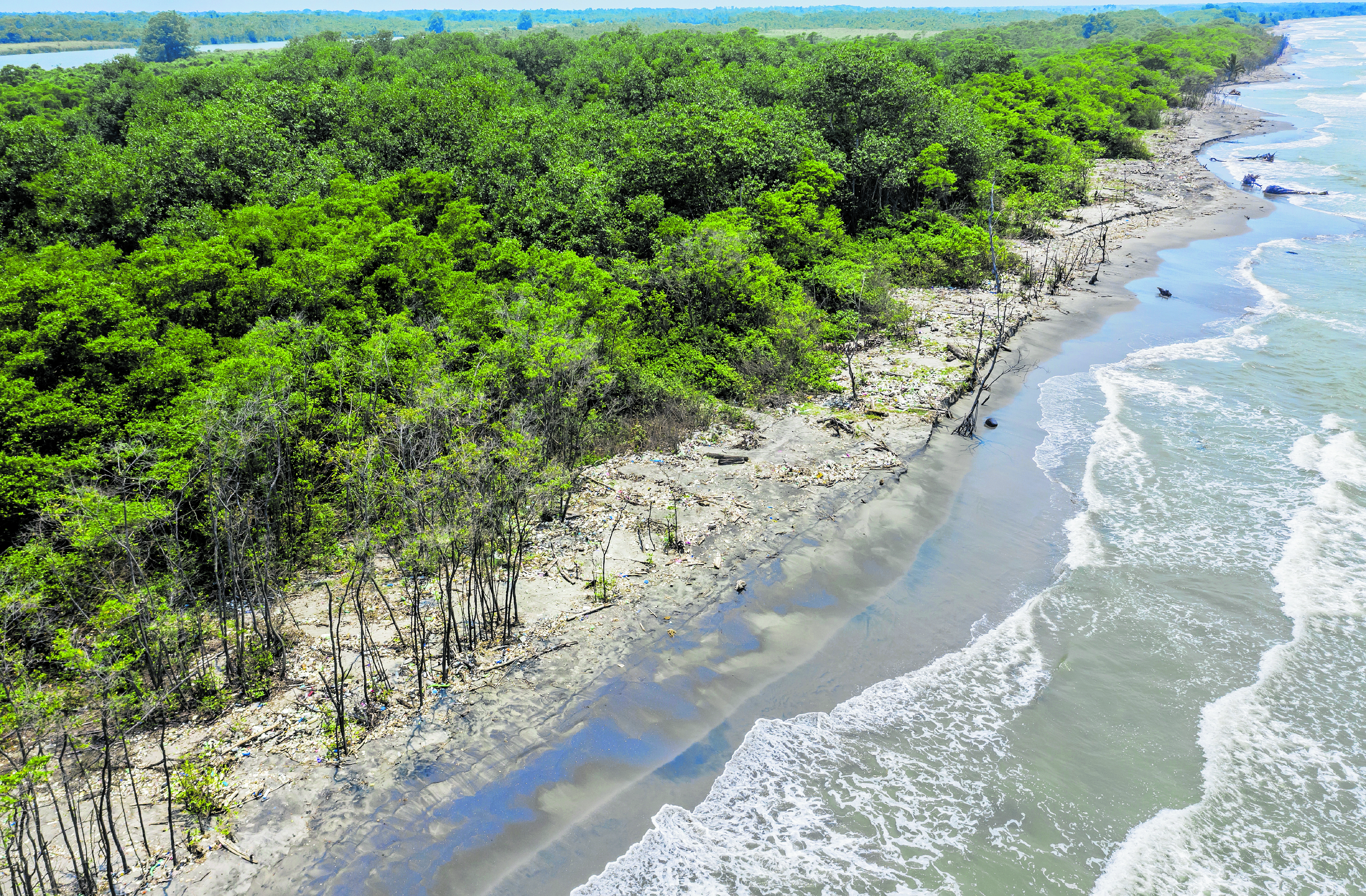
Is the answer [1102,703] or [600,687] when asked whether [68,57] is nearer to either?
[600,687]

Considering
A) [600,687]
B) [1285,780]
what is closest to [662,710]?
[600,687]

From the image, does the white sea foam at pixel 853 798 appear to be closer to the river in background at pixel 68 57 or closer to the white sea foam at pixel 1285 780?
the white sea foam at pixel 1285 780

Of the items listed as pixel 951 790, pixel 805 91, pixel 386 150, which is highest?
pixel 805 91

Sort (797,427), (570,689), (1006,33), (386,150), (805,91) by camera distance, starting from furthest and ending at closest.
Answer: (1006,33) < (805,91) < (386,150) < (797,427) < (570,689)

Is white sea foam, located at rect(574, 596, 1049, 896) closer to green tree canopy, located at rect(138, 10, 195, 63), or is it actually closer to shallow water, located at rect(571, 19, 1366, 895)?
shallow water, located at rect(571, 19, 1366, 895)

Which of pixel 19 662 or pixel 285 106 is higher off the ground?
pixel 285 106

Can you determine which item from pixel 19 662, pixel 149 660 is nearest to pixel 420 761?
pixel 149 660

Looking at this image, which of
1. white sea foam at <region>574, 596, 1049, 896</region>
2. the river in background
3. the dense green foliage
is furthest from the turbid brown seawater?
the river in background

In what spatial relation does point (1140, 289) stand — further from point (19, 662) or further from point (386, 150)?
point (19, 662)
